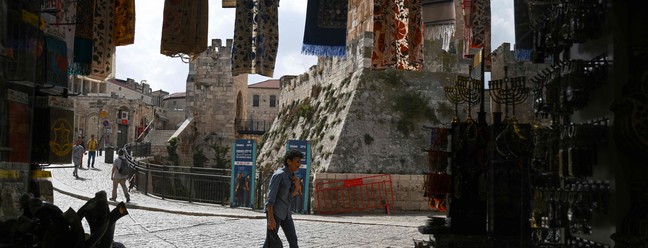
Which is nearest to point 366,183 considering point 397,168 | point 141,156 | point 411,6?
point 397,168

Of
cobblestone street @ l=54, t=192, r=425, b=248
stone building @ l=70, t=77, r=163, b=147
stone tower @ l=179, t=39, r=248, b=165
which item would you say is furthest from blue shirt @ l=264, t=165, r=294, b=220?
stone building @ l=70, t=77, r=163, b=147

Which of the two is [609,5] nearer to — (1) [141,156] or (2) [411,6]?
(2) [411,6]

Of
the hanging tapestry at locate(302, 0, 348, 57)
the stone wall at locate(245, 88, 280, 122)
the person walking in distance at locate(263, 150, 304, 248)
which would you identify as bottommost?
the person walking in distance at locate(263, 150, 304, 248)

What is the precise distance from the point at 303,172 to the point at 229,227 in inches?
167

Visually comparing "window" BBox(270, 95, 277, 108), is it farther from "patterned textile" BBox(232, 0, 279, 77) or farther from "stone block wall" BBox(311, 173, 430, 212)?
"patterned textile" BBox(232, 0, 279, 77)

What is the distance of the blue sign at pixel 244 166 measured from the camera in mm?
18188

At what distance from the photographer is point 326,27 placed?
953cm

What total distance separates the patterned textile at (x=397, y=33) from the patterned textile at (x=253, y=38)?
67.4 inches

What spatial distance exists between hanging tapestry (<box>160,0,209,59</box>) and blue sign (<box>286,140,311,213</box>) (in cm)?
895

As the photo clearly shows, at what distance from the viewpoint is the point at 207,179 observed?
2019 cm

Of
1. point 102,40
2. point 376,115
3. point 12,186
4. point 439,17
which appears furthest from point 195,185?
point 12,186

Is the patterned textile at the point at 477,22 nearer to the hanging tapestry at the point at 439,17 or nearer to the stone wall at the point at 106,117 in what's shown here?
the hanging tapestry at the point at 439,17

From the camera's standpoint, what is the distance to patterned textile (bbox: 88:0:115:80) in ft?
27.3

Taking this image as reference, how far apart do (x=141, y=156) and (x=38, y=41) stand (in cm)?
3001
